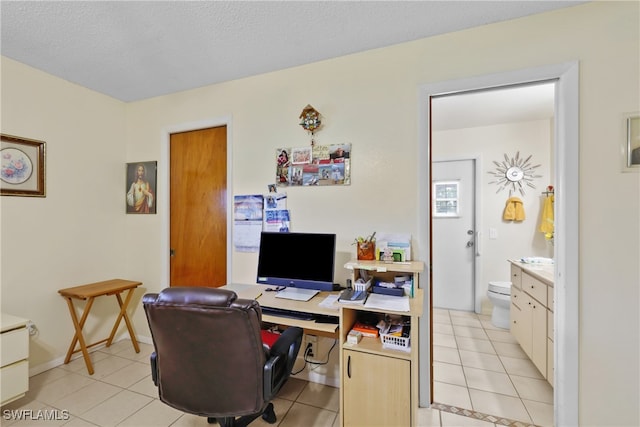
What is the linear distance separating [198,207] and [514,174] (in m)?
3.72

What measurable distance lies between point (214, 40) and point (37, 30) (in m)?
1.13

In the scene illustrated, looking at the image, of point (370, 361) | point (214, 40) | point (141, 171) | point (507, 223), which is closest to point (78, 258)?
point (141, 171)

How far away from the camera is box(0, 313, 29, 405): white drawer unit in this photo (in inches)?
68.9

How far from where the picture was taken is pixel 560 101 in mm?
1653

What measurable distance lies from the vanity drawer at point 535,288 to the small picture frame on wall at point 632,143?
3.12 feet

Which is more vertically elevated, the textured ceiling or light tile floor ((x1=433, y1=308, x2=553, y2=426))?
the textured ceiling

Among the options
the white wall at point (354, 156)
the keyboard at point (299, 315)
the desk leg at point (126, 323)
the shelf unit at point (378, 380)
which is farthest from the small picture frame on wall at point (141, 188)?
the shelf unit at point (378, 380)

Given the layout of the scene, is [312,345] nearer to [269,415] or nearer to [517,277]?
[269,415]

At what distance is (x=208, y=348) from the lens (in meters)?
1.19

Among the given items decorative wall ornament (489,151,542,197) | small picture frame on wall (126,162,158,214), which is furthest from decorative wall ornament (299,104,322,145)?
decorative wall ornament (489,151,542,197)

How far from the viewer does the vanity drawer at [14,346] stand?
175 centimetres

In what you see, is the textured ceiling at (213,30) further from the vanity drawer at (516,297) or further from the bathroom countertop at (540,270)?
the vanity drawer at (516,297)

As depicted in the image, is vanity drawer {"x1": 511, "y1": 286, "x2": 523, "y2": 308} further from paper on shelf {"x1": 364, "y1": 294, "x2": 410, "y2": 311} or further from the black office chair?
the black office chair

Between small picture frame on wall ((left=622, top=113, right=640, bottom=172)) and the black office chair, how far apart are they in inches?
84.2
